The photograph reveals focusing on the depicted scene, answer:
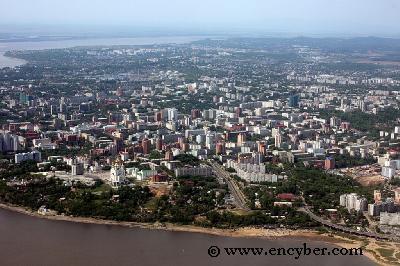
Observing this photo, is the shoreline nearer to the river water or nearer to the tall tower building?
the river water

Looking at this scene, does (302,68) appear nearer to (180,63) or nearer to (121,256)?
(180,63)

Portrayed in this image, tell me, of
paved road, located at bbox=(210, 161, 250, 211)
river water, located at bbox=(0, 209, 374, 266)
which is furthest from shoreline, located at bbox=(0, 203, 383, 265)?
paved road, located at bbox=(210, 161, 250, 211)

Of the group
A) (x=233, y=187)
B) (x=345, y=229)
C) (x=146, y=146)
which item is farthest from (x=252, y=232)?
(x=146, y=146)

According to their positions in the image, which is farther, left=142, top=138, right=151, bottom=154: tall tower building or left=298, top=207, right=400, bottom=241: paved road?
left=142, top=138, right=151, bottom=154: tall tower building

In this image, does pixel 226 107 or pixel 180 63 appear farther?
pixel 180 63

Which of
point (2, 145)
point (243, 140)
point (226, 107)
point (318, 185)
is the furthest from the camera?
point (226, 107)

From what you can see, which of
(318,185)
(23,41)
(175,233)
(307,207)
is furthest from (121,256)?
(23,41)

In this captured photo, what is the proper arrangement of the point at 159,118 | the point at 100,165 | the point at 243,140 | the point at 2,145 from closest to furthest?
the point at 100,165, the point at 2,145, the point at 243,140, the point at 159,118
